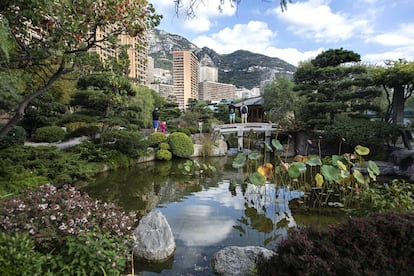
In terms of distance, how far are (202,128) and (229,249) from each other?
12.1 meters

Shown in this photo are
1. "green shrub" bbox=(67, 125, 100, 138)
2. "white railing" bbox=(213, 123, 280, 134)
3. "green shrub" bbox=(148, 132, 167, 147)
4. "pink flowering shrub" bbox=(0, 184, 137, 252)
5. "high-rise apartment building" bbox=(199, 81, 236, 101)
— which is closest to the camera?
"pink flowering shrub" bbox=(0, 184, 137, 252)

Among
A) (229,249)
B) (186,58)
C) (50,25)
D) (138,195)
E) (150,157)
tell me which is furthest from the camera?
(186,58)

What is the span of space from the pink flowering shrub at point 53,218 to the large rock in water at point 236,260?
3.28ft

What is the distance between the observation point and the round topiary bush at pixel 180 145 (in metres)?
10.6

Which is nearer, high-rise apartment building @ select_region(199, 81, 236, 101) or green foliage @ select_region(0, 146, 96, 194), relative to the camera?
green foliage @ select_region(0, 146, 96, 194)

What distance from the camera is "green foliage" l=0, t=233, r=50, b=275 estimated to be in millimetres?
1615

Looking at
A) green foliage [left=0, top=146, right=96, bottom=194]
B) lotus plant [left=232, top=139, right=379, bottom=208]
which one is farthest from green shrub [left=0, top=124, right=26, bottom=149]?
lotus plant [left=232, top=139, right=379, bottom=208]

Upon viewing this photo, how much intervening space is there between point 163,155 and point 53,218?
8.24 meters

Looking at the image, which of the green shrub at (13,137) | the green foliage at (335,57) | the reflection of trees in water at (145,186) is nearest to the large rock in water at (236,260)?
the reflection of trees in water at (145,186)

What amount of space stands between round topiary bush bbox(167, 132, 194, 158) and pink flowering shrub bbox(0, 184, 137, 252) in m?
8.15

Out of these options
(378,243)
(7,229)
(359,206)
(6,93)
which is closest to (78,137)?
(6,93)

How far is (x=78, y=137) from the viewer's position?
9477 millimetres

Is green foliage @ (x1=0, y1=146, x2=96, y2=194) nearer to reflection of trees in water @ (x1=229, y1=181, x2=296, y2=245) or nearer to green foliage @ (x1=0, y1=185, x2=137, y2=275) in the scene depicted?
green foliage @ (x1=0, y1=185, x2=137, y2=275)

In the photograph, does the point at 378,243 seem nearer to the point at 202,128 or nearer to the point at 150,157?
the point at 150,157
